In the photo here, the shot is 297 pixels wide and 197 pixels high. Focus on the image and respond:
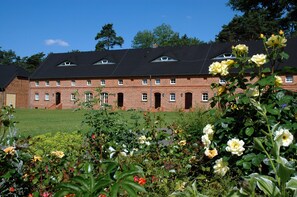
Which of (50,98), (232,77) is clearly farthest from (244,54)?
(50,98)

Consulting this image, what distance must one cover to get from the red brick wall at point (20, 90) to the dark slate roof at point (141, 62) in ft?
5.65

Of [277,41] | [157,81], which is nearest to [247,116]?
[277,41]

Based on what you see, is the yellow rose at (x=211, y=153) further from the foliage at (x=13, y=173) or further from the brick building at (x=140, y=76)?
the brick building at (x=140, y=76)

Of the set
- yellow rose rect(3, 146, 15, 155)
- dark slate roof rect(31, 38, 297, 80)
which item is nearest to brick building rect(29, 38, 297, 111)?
dark slate roof rect(31, 38, 297, 80)

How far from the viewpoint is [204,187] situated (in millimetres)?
3246

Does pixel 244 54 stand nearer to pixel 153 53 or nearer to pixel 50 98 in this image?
pixel 153 53

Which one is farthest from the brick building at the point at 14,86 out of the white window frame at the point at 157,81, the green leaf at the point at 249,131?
the green leaf at the point at 249,131

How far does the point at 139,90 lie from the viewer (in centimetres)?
4416

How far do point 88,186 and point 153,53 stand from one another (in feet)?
146

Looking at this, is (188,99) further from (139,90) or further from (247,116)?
(247,116)

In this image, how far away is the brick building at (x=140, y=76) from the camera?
4097 cm

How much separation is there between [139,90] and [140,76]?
1.80 metres

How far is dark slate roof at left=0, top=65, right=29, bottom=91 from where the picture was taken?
48.7m

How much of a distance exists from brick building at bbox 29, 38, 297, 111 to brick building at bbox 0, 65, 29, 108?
3.40 ft
